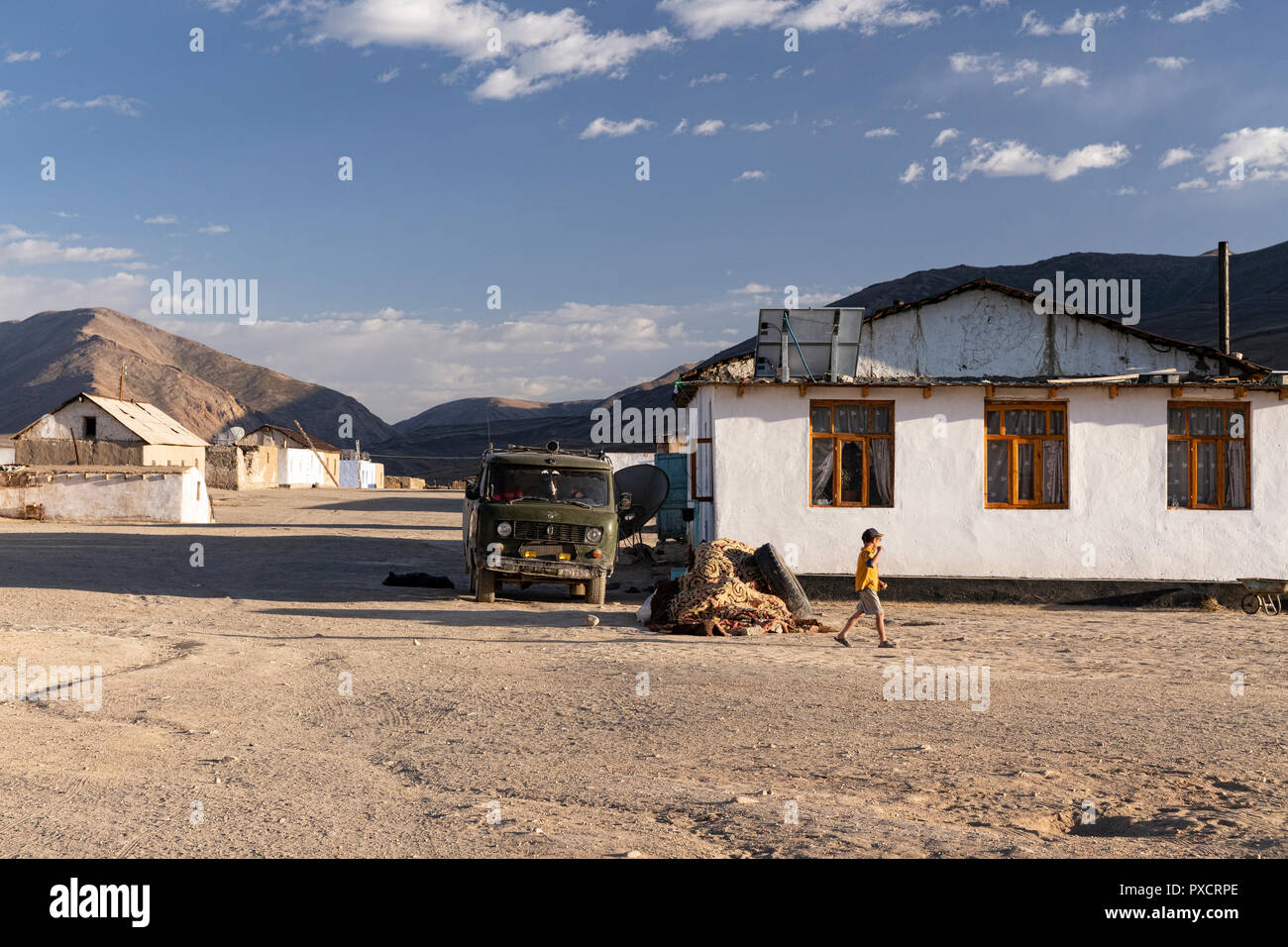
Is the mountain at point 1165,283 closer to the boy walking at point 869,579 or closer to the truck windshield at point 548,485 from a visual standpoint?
the truck windshield at point 548,485

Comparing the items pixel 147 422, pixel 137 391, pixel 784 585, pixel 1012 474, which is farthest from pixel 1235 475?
pixel 137 391

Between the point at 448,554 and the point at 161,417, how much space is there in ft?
133

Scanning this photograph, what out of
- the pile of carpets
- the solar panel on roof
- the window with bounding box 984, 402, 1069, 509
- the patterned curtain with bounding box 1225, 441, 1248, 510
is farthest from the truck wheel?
the patterned curtain with bounding box 1225, 441, 1248, 510

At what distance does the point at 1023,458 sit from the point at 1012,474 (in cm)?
36

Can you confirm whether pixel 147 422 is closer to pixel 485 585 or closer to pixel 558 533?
pixel 485 585

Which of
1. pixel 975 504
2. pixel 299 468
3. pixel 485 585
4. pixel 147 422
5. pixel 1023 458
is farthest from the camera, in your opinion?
pixel 299 468

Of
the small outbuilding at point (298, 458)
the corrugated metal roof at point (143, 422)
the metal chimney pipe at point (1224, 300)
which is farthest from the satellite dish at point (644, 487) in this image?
the small outbuilding at point (298, 458)

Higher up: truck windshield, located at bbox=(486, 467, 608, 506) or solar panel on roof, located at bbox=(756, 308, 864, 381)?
solar panel on roof, located at bbox=(756, 308, 864, 381)

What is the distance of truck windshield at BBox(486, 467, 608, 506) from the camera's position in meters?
16.7

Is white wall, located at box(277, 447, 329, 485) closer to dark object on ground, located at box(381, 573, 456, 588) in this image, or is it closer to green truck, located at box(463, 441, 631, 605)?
dark object on ground, located at box(381, 573, 456, 588)

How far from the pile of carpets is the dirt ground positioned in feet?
1.62

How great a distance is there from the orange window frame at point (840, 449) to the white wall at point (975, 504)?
13 cm

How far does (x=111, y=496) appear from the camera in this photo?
3597cm

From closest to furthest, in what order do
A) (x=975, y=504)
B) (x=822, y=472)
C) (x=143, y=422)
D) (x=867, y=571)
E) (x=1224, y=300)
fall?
(x=867, y=571), (x=975, y=504), (x=822, y=472), (x=1224, y=300), (x=143, y=422)
